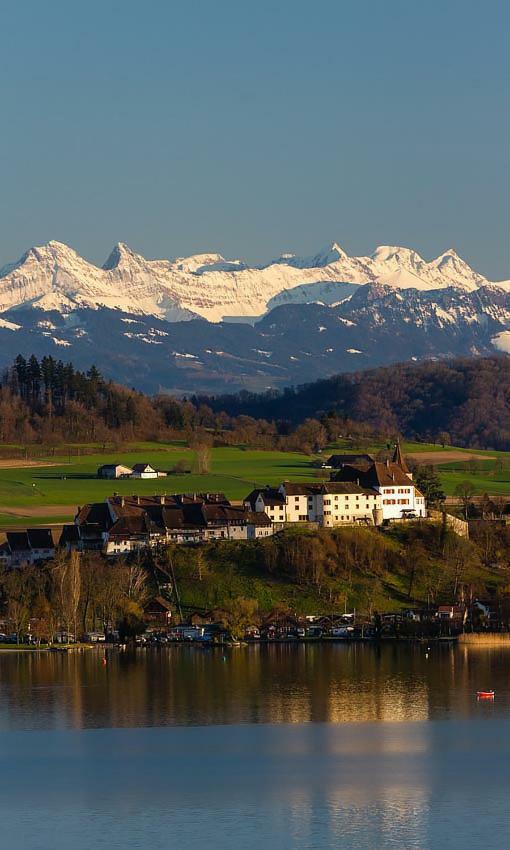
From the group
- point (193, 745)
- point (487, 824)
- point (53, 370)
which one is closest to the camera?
point (487, 824)

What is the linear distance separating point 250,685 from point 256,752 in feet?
51.9

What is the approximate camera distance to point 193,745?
66938 millimetres

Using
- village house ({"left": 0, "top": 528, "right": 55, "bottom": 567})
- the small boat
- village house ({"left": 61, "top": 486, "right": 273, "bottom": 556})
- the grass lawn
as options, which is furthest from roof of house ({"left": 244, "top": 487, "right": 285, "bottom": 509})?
the small boat

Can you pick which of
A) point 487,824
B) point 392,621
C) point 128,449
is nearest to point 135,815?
point 487,824

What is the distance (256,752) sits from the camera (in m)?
65.2

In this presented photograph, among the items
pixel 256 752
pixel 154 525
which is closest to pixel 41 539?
pixel 154 525

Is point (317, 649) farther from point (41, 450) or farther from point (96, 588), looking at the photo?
point (41, 450)

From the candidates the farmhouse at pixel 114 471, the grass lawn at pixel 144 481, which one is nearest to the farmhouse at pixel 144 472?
the farmhouse at pixel 114 471

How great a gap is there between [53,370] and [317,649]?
356ft

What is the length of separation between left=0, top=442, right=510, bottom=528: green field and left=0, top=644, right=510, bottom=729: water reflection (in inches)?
1394

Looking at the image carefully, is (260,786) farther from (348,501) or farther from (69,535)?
(348,501)

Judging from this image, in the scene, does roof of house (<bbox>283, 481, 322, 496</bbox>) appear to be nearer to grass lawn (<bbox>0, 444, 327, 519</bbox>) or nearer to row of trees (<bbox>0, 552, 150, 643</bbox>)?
row of trees (<bbox>0, 552, 150, 643</bbox>)

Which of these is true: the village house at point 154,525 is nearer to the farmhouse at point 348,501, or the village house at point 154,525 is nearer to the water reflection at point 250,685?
the farmhouse at point 348,501

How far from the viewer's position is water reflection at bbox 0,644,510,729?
73438mm
